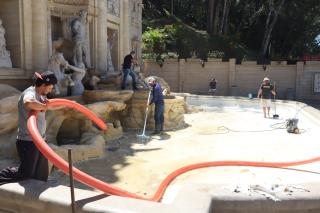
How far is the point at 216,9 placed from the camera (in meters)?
33.3

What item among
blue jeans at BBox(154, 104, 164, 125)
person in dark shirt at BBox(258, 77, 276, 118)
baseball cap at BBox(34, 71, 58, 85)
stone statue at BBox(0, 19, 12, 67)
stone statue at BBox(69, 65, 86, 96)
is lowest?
blue jeans at BBox(154, 104, 164, 125)

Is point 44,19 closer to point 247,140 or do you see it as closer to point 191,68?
point 247,140

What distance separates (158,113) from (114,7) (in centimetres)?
660

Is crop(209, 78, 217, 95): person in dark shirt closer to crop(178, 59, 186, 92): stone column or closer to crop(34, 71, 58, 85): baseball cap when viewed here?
crop(178, 59, 186, 92): stone column

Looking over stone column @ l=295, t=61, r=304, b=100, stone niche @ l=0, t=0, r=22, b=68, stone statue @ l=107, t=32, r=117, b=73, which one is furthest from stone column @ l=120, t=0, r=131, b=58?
stone column @ l=295, t=61, r=304, b=100

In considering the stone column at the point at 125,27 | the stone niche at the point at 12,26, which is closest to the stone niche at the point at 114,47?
the stone column at the point at 125,27

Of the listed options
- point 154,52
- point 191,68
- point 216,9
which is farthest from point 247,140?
point 216,9

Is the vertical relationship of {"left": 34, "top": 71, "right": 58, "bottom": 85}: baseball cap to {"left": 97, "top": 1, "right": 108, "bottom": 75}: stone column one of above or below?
below

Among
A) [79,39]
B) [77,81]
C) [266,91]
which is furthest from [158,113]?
[266,91]

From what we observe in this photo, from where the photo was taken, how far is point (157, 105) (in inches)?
450

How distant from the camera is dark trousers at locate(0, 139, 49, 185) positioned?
3570mm

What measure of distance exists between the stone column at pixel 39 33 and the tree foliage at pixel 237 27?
19.2 m

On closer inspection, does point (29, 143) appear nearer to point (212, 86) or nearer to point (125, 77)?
point (125, 77)

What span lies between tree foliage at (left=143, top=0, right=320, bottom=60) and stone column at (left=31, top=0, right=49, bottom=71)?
19.2 m
